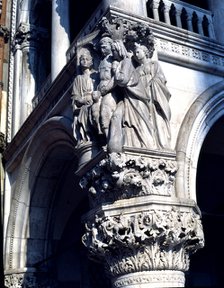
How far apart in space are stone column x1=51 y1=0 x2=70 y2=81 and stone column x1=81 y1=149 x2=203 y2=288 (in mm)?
3160

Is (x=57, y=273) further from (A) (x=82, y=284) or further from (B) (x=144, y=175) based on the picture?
(B) (x=144, y=175)

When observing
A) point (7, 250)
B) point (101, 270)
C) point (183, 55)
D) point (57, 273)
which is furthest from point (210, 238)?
point (183, 55)

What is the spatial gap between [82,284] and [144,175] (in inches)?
212

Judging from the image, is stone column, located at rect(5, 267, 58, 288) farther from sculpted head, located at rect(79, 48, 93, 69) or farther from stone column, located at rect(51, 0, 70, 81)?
sculpted head, located at rect(79, 48, 93, 69)

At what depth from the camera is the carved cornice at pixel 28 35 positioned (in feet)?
37.8

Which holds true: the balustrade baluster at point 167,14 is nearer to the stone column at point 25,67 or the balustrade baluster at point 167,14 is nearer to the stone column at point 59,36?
the stone column at point 59,36

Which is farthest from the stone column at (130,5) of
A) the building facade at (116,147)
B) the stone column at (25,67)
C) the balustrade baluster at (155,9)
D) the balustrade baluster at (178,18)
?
the stone column at (25,67)

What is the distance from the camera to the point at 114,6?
723 cm

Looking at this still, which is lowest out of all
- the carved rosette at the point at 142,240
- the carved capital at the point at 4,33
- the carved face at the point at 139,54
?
the carved rosette at the point at 142,240

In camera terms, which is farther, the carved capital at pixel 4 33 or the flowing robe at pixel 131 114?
the carved capital at pixel 4 33

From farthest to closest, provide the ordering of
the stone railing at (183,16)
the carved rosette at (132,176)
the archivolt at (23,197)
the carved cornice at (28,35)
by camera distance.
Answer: the carved cornice at (28,35) → the archivolt at (23,197) → the stone railing at (183,16) → the carved rosette at (132,176)

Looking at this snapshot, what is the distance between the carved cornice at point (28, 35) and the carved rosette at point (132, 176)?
234 inches

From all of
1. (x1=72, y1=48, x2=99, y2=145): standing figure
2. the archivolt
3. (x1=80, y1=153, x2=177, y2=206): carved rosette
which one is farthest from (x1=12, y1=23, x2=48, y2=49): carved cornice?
(x1=80, y1=153, x2=177, y2=206): carved rosette

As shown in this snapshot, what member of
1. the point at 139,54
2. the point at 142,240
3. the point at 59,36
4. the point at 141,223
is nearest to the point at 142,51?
the point at 139,54
